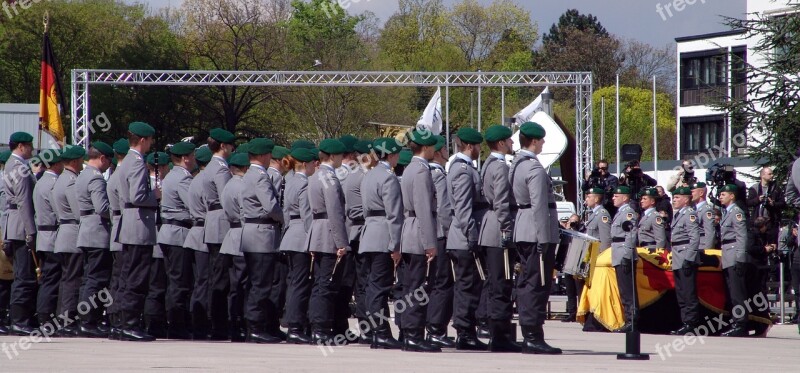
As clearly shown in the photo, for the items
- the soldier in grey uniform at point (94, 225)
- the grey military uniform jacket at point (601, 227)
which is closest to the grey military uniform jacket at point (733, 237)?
the grey military uniform jacket at point (601, 227)

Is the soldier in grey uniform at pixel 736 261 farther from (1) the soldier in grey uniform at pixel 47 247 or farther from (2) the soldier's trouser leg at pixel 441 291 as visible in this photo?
(1) the soldier in grey uniform at pixel 47 247

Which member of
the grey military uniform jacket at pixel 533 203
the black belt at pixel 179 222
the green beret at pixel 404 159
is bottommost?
the black belt at pixel 179 222

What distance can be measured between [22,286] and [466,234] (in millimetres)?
5482

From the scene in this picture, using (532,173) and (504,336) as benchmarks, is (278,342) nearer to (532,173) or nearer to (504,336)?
(504,336)

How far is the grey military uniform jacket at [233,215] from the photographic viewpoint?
13.0 m

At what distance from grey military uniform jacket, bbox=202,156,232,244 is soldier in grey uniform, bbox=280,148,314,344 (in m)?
0.67

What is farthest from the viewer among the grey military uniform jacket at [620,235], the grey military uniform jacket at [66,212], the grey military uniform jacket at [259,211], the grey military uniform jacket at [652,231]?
the grey military uniform jacket at [652,231]

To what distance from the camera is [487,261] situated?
11.7 m

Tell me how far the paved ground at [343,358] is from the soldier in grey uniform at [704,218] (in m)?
2.44

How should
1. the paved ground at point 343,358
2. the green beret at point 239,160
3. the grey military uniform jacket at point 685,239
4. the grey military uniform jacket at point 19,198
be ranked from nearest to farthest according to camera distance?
the paved ground at point 343,358
the green beret at point 239,160
the grey military uniform jacket at point 19,198
the grey military uniform jacket at point 685,239

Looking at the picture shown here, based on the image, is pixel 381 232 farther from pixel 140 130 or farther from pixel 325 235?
pixel 140 130

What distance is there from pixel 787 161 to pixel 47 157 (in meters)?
12.1

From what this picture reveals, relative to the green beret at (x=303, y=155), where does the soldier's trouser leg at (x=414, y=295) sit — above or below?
below

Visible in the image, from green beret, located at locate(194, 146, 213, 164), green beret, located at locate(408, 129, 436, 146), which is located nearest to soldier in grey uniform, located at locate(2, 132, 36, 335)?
green beret, located at locate(194, 146, 213, 164)
